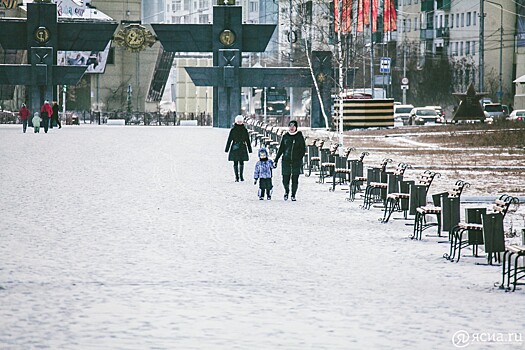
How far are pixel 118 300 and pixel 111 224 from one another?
7791 millimetres

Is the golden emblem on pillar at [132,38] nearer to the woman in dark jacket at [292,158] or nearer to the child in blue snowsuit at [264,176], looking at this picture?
the woman in dark jacket at [292,158]

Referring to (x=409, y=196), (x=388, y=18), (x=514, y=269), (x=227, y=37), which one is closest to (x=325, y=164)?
(x=409, y=196)


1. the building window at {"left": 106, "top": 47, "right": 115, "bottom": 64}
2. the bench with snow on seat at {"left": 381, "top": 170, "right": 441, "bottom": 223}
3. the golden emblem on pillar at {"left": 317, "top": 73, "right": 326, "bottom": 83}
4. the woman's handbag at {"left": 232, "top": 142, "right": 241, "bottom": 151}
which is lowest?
the bench with snow on seat at {"left": 381, "top": 170, "right": 441, "bottom": 223}

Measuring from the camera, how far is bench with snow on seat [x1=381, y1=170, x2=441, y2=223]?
69.5 ft

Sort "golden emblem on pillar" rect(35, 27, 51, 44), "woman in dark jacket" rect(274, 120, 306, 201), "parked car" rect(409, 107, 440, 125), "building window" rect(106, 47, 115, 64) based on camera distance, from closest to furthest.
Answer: "woman in dark jacket" rect(274, 120, 306, 201) → "golden emblem on pillar" rect(35, 27, 51, 44) → "parked car" rect(409, 107, 440, 125) → "building window" rect(106, 47, 115, 64)

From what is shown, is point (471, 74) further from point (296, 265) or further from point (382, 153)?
point (296, 265)

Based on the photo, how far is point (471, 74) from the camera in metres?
114

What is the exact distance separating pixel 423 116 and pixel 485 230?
72749 mm

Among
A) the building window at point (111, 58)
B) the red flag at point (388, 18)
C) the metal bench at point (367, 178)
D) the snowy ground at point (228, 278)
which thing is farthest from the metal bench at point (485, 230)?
the building window at point (111, 58)

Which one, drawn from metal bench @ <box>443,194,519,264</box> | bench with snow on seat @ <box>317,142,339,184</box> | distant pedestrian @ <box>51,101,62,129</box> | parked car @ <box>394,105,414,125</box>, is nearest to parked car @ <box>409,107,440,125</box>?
parked car @ <box>394,105,414,125</box>

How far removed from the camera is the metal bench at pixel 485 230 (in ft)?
51.6

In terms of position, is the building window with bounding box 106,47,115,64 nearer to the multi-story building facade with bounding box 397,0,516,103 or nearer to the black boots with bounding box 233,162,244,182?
the multi-story building facade with bounding box 397,0,516,103

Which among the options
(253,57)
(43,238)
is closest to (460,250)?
(43,238)

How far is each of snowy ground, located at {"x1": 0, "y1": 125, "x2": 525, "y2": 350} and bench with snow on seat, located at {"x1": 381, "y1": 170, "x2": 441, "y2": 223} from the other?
0.30m
